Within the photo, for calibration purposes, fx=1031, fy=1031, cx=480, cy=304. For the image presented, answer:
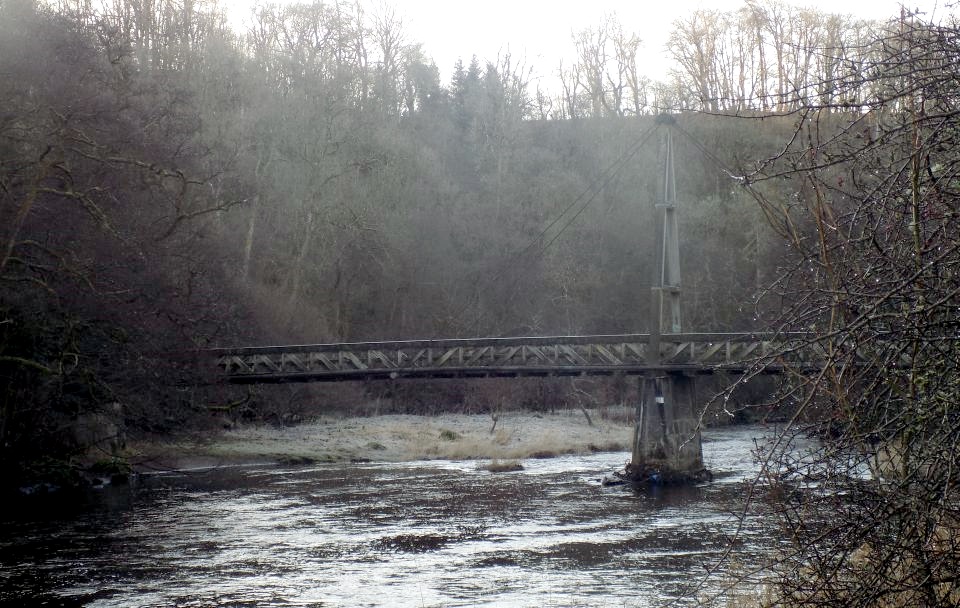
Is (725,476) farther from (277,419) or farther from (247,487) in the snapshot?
(277,419)

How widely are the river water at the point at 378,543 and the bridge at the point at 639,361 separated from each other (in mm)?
2429

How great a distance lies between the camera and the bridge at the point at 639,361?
28.3 metres

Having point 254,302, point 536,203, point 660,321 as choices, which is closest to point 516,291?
point 536,203

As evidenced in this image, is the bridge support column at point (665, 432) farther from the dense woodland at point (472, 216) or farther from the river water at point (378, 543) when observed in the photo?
the dense woodland at point (472, 216)

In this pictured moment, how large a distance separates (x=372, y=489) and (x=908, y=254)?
20737mm

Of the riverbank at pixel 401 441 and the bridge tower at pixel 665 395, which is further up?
the bridge tower at pixel 665 395

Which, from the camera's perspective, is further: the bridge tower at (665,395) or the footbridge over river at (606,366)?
the footbridge over river at (606,366)

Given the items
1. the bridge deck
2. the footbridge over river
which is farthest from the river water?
the bridge deck

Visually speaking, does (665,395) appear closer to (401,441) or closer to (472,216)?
(401,441)

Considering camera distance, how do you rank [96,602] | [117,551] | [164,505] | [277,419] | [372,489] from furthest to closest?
[277,419]
[372,489]
[164,505]
[117,551]
[96,602]

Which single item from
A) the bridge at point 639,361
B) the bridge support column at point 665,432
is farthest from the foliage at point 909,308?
the bridge at point 639,361

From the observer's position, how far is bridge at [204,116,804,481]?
2834cm

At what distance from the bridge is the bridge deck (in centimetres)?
3

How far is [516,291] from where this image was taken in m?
50.2
